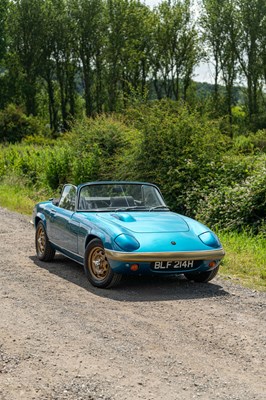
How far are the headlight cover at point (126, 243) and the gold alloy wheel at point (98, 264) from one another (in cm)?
41

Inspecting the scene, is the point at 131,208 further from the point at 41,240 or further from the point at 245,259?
the point at 245,259

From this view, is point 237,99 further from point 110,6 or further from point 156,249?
point 156,249

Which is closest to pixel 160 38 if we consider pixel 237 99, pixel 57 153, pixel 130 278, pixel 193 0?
pixel 193 0

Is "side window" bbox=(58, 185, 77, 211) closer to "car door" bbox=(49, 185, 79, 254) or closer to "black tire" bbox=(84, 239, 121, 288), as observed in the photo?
"car door" bbox=(49, 185, 79, 254)

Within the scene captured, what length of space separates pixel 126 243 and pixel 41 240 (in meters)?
3.03

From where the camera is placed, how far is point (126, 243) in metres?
8.14

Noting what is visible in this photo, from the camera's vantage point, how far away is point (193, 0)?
64.8 m

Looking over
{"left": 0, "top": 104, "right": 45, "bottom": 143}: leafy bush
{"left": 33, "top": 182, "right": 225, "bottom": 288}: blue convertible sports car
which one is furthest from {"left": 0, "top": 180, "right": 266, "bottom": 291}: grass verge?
{"left": 0, "top": 104, "right": 45, "bottom": 143}: leafy bush

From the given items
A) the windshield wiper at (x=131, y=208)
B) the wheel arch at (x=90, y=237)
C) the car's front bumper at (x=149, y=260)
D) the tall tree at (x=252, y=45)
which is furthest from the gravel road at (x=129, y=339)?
the tall tree at (x=252, y=45)

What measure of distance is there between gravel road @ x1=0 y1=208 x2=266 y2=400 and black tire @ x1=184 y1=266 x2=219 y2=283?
108 millimetres

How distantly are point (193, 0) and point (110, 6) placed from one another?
8.51 meters

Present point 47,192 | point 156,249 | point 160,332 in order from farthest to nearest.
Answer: point 47,192
point 156,249
point 160,332

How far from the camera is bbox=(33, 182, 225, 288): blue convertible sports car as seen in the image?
8.16 m

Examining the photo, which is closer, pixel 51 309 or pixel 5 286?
pixel 51 309
